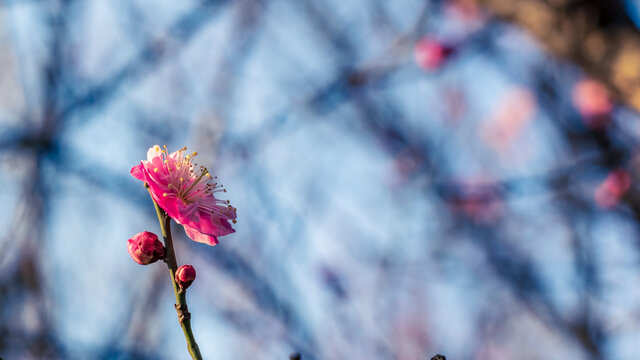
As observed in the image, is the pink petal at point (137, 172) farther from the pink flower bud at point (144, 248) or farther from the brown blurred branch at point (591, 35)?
the brown blurred branch at point (591, 35)

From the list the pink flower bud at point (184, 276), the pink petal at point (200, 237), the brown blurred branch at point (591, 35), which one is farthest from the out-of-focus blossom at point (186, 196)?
the brown blurred branch at point (591, 35)

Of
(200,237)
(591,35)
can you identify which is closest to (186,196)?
(200,237)

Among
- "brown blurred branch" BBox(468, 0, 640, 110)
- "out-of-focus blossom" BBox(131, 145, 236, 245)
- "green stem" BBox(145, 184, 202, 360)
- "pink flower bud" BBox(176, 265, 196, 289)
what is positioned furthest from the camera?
"brown blurred branch" BBox(468, 0, 640, 110)

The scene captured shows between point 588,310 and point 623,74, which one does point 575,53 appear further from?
point 588,310

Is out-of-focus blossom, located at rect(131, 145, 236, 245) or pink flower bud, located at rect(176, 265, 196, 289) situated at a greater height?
out-of-focus blossom, located at rect(131, 145, 236, 245)

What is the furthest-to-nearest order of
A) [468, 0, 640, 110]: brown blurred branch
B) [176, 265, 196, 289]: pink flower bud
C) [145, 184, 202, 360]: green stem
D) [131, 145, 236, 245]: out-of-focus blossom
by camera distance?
[468, 0, 640, 110]: brown blurred branch → [131, 145, 236, 245]: out-of-focus blossom → [176, 265, 196, 289]: pink flower bud → [145, 184, 202, 360]: green stem

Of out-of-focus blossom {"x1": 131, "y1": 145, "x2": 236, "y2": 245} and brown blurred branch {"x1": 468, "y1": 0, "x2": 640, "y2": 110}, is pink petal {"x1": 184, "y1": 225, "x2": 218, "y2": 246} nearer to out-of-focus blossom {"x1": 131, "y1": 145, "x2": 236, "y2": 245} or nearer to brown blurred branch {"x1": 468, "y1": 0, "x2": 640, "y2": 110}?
out-of-focus blossom {"x1": 131, "y1": 145, "x2": 236, "y2": 245}

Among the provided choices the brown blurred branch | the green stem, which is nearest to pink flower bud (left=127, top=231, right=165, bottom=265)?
the green stem
